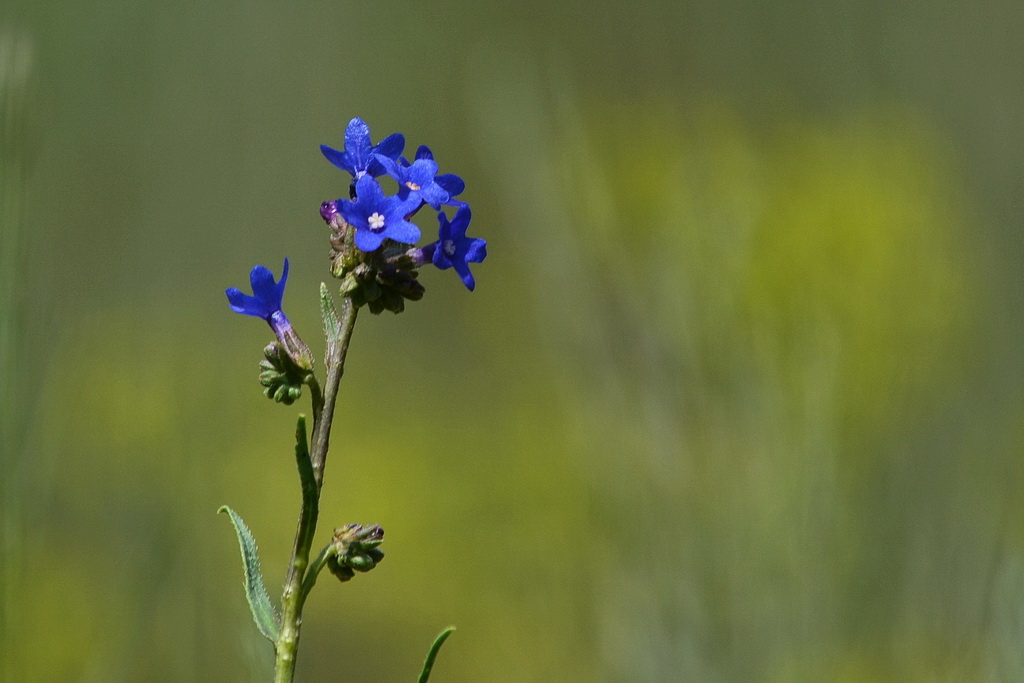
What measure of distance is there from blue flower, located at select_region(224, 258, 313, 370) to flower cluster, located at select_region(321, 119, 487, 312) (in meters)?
0.07

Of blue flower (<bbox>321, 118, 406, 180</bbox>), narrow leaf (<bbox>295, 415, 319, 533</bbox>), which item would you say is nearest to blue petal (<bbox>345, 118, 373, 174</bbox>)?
blue flower (<bbox>321, 118, 406, 180</bbox>)

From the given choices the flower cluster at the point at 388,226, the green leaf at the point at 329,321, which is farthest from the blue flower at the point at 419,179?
the green leaf at the point at 329,321

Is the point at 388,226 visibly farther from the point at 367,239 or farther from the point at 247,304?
the point at 247,304

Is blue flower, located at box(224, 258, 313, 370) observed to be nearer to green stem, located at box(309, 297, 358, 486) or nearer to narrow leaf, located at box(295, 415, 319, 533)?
green stem, located at box(309, 297, 358, 486)

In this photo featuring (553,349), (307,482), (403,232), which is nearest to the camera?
(307,482)

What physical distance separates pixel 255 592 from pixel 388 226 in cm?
41

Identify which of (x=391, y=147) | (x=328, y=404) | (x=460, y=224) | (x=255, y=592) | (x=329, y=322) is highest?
(x=391, y=147)

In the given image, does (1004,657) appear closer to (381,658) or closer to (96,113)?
(381,658)

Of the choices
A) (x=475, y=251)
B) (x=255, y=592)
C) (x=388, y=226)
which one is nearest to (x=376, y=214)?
(x=388, y=226)

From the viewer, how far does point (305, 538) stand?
118 cm

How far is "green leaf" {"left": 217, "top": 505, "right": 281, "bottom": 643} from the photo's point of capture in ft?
3.89

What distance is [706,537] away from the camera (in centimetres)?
278

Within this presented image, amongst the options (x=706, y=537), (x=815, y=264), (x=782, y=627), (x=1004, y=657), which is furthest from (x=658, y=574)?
(x=815, y=264)

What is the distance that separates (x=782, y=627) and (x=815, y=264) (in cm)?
231
